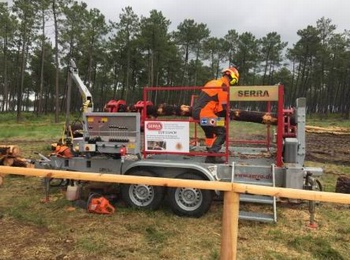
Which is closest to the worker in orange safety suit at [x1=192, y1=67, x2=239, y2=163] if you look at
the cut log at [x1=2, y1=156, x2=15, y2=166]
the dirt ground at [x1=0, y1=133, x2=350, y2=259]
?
the dirt ground at [x1=0, y1=133, x2=350, y2=259]

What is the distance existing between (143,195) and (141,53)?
5073 centimetres

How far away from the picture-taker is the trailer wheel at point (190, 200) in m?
6.50

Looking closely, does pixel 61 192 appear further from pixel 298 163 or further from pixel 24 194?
pixel 298 163

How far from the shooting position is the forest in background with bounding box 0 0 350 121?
138 ft

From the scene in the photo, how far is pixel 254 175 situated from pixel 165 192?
5.55 feet

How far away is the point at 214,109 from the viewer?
7.28 metres

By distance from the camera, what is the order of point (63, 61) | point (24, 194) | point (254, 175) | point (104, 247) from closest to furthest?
1. point (104, 247)
2. point (254, 175)
3. point (24, 194)
4. point (63, 61)

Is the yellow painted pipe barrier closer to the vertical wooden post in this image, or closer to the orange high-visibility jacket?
the vertical wooden post

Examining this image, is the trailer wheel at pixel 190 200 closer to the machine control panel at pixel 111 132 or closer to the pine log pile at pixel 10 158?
the machine control panel at pixel 111 132

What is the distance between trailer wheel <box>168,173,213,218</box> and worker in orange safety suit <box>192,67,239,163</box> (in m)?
0.88

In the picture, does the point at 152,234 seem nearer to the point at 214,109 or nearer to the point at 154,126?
the point at 154,126

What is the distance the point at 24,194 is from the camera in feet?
26.8

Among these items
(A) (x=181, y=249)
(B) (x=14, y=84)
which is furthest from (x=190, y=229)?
(B) (x=14, y=84)

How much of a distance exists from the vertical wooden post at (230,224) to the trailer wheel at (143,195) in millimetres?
3640
